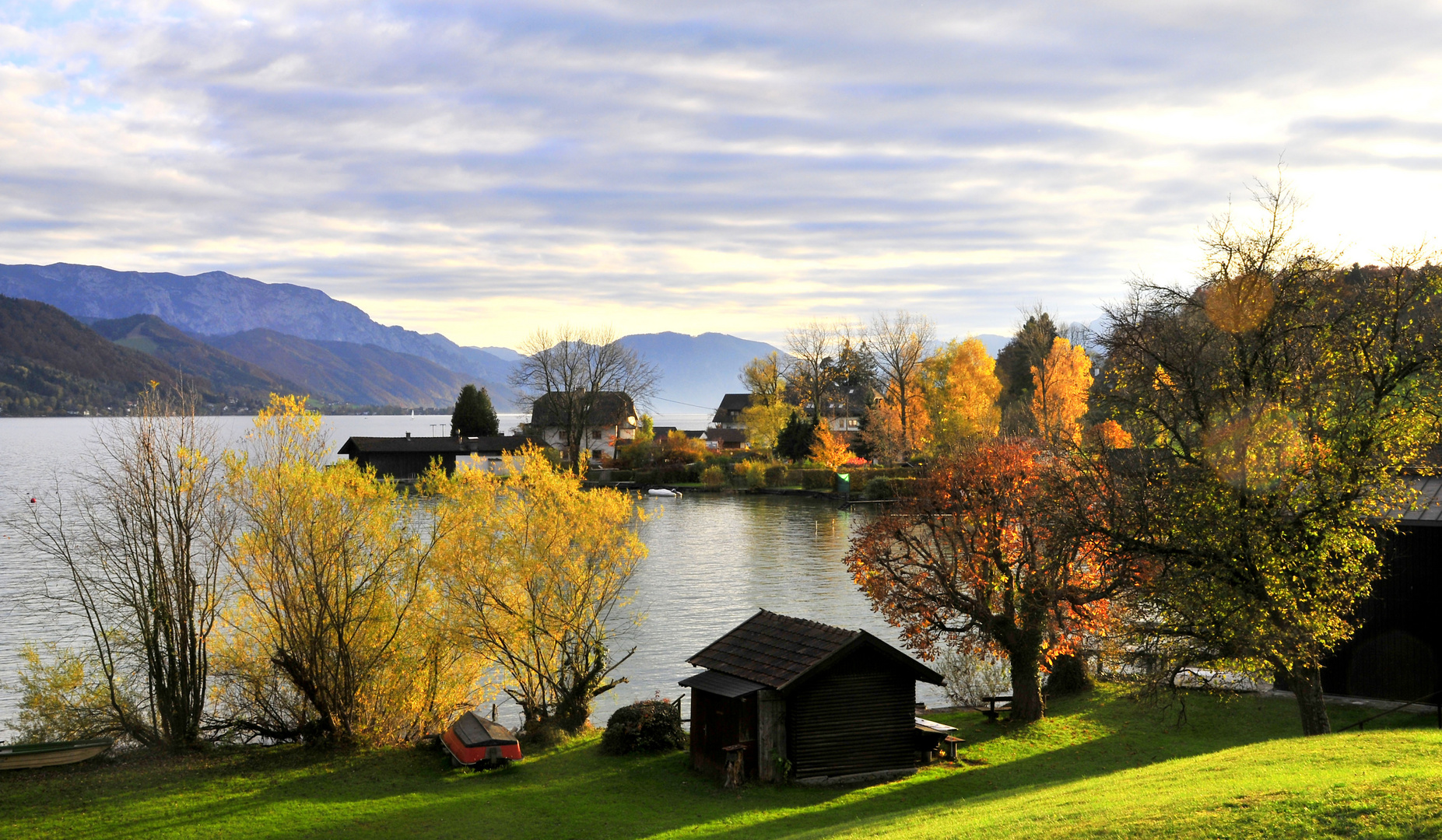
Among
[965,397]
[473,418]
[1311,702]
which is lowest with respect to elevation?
[1311,702]

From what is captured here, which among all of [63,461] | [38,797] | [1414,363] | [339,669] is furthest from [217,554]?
[63,461]

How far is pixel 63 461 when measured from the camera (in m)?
120

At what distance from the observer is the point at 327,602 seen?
25.0m

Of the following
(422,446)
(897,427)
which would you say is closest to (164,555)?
(422,446)

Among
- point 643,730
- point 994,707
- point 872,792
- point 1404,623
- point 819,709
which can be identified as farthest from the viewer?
point 994,707

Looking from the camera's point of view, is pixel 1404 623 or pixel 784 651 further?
pixel 1404 623

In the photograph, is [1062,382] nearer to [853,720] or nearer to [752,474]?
[752,474]

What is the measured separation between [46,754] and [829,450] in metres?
75.0

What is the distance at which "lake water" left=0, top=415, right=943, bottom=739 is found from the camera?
33000 millimetres

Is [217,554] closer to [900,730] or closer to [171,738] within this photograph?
[171,738]

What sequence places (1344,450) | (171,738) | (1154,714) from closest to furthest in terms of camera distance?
(1344,450)
(171,738)
(1154,714)

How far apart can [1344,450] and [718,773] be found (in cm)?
1498

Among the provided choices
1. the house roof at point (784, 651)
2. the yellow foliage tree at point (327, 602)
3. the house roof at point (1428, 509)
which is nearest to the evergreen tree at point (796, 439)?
the house roof at point (1428, 509)

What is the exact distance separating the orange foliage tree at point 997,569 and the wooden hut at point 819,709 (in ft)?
11.4
